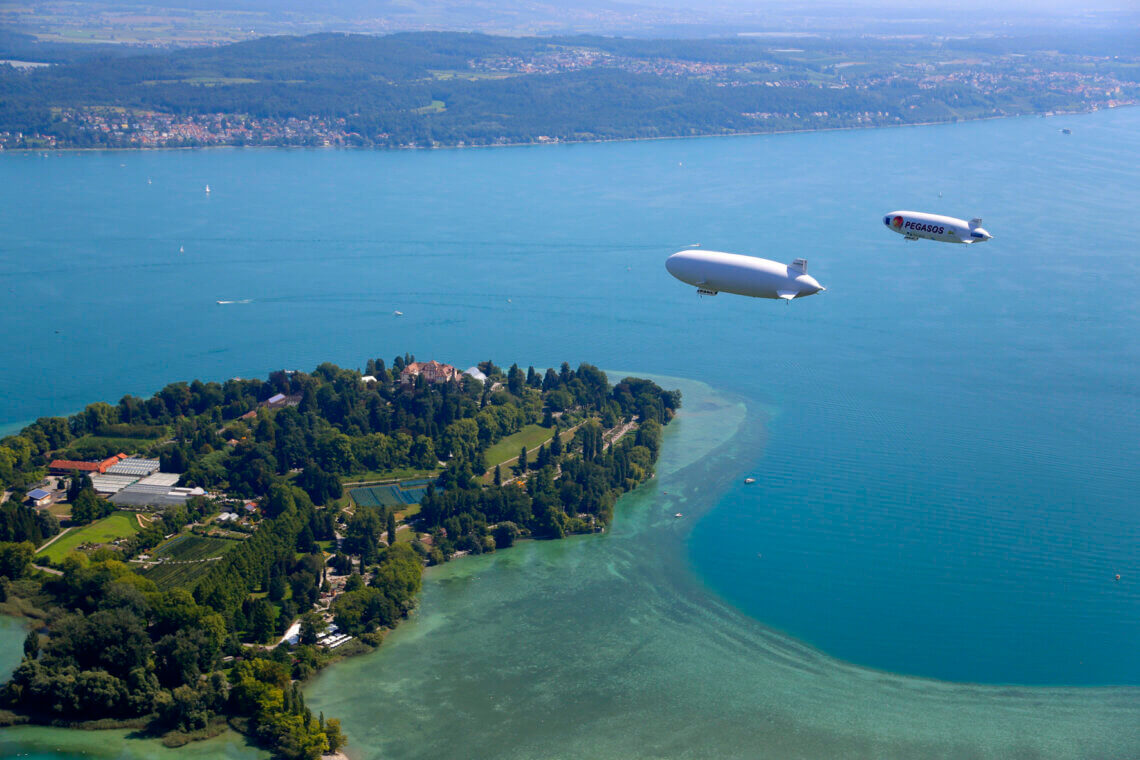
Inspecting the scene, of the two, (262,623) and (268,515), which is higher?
(268,515)

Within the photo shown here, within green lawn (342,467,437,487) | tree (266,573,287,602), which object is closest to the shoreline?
green lawn (342,467,437,487)

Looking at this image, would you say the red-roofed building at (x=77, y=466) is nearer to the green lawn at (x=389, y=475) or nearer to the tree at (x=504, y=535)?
the green lawn at (x=389, y=475)

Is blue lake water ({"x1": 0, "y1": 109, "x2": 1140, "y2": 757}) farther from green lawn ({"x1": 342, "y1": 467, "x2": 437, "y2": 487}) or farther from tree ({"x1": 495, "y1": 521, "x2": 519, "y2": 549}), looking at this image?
green lawn ({"x1": 342, "y1": 467, "x2": 437, "y2": 487})

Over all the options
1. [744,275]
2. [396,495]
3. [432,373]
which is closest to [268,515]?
[396,495]

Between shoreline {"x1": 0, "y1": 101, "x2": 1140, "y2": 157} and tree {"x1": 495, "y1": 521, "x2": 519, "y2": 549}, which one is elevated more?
shoreline {"x1": 0, "y1": 101, "x2": 1140, "y2": 157}

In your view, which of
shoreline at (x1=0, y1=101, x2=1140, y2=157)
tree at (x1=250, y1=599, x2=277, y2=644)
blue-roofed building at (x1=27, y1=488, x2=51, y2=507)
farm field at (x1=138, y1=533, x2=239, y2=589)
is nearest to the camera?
tree at (x1=250, y1=599, x2=277, y2=644)

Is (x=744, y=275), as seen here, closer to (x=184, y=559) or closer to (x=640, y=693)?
(x=640, y=693)

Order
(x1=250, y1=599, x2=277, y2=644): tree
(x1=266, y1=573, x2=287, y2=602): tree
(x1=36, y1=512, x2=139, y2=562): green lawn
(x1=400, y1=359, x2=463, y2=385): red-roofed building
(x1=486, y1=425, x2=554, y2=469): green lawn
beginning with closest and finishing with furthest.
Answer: (x1=250, y1=599, x2=277, y2=644): tree → (x1=266, y1=573, x2=287, y2=602): tree → (x1=36, y1=512, x2=139, y2=562): green lawn → (x1=486, y1=425, x2=554, y2=469): green lawn → (x1=400, y1=359, x2=463, y2=385): red-roofed building

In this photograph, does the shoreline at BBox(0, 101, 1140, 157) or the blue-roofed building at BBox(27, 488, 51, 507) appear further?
the shoreline at BBox(0, 101, 1140, 157)
